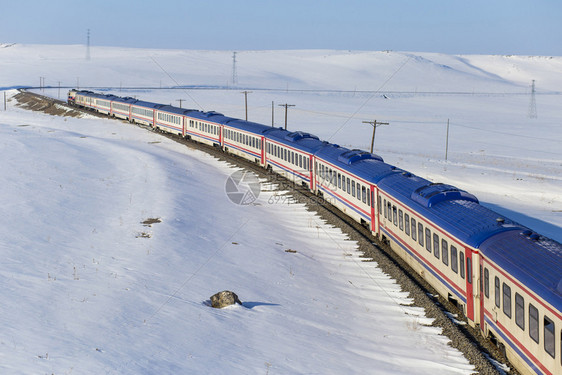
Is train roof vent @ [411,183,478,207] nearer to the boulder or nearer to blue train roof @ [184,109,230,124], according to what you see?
the boulder

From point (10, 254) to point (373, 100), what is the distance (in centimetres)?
15189

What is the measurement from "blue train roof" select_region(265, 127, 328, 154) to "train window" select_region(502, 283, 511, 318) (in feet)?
64.7

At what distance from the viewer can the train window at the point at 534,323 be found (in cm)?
1154

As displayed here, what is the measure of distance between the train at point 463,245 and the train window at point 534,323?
2cm

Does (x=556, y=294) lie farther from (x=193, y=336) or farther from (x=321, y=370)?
(x=193, y=336)

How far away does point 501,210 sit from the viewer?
33.1 metres

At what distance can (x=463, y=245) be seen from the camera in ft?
50.0

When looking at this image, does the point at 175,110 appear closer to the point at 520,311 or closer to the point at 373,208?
the point at 373,208

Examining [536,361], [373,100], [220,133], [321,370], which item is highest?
[373,100]

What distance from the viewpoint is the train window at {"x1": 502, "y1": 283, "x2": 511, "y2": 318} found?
12749 mm

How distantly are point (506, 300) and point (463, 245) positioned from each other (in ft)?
8.46

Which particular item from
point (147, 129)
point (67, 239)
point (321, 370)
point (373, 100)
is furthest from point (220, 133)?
point (373, 100)

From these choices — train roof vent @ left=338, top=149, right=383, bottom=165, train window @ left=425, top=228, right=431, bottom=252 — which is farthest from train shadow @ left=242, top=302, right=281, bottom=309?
train roof vent @ left=338, top=149, right=383, bottom=165
